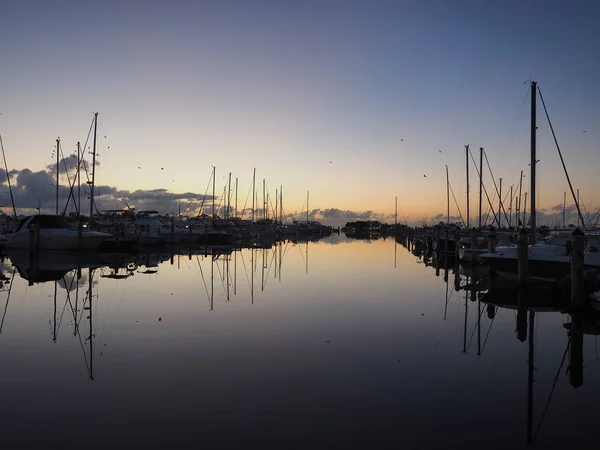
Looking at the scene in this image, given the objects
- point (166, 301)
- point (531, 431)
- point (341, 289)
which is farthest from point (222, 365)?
point (341, 289)

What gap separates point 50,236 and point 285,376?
1730 inches

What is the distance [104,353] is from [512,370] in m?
9.64

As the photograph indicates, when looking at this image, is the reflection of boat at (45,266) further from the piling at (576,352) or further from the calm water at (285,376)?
the piling at (576,352)

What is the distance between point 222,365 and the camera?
36.8 ft

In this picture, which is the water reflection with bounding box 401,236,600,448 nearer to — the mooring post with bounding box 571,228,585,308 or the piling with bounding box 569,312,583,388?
the piling with bounding box 569,312,583,388

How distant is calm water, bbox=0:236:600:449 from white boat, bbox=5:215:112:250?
29068 millimetres

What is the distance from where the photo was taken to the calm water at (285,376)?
300 inches

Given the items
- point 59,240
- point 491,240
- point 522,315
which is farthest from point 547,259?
point 59,240

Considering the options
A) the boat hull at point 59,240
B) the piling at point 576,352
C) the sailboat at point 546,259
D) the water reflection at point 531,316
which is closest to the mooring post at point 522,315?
the water reflection at point 531,316

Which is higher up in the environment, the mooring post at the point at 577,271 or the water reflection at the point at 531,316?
the mooring post at the point at 577,271

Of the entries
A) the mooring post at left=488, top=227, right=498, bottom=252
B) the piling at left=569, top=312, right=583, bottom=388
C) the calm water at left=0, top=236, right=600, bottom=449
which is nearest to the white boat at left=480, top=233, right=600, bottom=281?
the calm water at left=0, top=236, right=600, bottom=449

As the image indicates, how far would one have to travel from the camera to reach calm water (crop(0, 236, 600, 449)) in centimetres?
761

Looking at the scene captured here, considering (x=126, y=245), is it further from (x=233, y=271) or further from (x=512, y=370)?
(x=512, y=370)

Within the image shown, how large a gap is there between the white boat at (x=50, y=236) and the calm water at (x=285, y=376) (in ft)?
95.4
